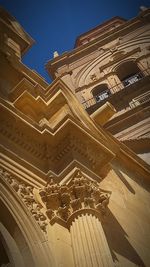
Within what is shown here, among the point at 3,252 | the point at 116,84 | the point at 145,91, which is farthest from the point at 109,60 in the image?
the point at 3,252

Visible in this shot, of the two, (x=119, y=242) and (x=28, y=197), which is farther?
(x=119, y=242)

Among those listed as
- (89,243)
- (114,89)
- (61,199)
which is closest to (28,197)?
(61,199)

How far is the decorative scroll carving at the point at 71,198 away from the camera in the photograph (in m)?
4.90

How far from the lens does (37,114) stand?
7.20 m

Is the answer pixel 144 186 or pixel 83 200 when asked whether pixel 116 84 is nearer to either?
pixel 144 186

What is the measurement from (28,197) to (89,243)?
1001 mm

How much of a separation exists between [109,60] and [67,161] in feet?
78.3

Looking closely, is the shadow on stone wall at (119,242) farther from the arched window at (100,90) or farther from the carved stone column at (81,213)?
the arched window at (100,90)

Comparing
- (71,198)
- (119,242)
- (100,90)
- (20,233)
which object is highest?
(100,90)

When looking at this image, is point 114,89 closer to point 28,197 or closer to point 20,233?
point 28,197

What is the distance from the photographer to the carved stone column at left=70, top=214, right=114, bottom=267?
13.6 feet

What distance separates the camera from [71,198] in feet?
16.6

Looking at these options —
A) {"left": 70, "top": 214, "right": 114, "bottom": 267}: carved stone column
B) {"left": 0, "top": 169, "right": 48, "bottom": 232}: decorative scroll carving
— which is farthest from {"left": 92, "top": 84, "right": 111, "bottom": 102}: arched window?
{"left": 70, "top": 214, "right": 114, "bottom": 267}: carved stone column

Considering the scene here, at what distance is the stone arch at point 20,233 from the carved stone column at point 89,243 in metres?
0.32
